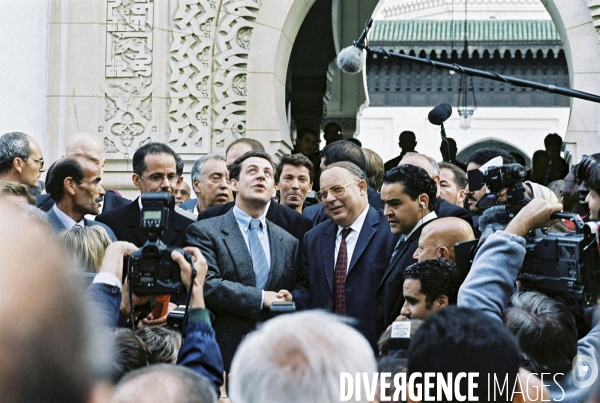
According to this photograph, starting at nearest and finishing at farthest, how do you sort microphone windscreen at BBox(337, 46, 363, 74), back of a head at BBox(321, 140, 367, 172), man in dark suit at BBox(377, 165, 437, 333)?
man in dark suit at BBox(377, 165, 437, 333), back of a head at BBox(321, 140, 367, 172), microphone windscreen at BBox(337, 46, 363, 74)

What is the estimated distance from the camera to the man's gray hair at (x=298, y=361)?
6.56ft

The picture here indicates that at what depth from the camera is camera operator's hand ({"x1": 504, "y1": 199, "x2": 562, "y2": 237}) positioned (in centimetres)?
393

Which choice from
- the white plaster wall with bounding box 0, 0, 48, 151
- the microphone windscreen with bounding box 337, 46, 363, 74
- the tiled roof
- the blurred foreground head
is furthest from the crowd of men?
the tiled roof

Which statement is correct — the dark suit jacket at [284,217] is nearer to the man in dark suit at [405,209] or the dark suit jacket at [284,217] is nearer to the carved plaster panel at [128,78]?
the man in dark suit at [405,209]

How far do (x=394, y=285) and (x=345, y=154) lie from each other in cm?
213

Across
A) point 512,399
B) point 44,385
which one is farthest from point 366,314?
point 44,385

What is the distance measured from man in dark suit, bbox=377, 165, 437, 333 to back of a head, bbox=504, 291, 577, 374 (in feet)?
5.85

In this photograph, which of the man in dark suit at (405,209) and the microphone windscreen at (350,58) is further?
the microphone windscreen at (350,58)

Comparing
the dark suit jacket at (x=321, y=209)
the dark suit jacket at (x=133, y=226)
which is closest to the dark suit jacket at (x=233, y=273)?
the dark suit jacket at (x=133, y=226)

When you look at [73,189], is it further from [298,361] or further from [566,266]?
[298,361]

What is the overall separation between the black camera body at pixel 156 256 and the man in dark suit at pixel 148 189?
2306 millimetres

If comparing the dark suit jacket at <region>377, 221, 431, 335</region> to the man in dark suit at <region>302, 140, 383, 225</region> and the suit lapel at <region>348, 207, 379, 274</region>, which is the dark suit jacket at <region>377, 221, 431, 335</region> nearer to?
the suit lapel at <region>348, 207, 379, 274</region>

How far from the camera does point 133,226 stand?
6414 mm

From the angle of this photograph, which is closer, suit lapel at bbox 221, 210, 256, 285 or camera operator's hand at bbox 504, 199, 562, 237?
camera operator's hand at bbox 504, 199, 562, 237
